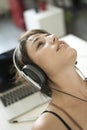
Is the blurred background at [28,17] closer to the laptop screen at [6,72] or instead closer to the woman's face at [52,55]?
the laptop screen at [6,72]

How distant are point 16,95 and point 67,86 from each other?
38 centimetres

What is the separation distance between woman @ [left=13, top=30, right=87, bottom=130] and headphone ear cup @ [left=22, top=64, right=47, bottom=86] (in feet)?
0.12

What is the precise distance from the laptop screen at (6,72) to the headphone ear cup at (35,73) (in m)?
0.38

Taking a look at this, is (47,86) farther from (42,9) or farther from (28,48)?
(42,9)

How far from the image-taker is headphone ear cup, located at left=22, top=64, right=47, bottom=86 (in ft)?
3.16

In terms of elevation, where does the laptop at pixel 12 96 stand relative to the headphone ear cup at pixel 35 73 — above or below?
below

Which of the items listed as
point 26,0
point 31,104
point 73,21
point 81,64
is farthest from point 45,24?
point 31,104

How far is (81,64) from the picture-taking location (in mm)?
1426

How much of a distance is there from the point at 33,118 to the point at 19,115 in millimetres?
91

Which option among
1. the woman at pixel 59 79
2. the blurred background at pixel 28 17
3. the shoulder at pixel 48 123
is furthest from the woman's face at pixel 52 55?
the blurred background at pixel 28 17

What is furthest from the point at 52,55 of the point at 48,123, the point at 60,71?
the point at 48,123

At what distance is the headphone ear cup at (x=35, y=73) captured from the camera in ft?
3.16

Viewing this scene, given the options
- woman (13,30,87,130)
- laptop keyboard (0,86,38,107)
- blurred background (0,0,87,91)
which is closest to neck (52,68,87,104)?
woman (13,30,87,130)

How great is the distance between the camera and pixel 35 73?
963 millimetres
